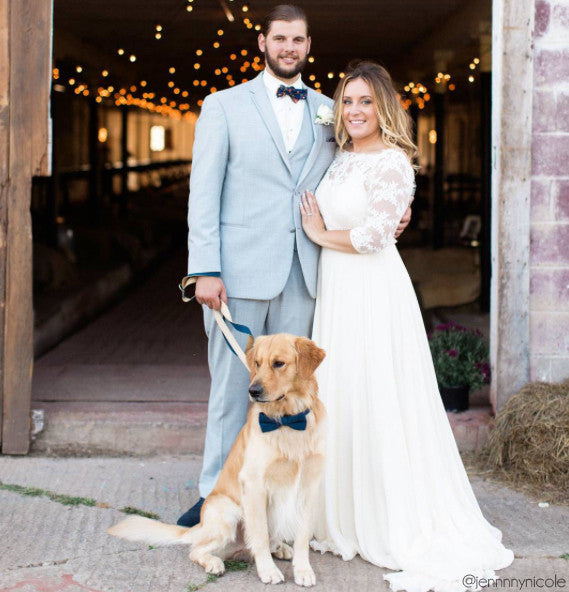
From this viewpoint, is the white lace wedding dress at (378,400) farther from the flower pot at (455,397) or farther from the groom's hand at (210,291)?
the flower pot at (455,397)

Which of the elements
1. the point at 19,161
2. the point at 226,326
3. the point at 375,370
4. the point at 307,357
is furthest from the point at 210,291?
the point at 19,161

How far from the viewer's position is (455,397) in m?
4.85

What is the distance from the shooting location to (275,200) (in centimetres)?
360

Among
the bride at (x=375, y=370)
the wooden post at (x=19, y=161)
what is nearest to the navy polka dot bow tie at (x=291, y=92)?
the bride at (x=375, y=370)

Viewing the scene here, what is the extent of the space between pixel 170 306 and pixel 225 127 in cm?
592

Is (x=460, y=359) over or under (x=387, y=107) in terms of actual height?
under

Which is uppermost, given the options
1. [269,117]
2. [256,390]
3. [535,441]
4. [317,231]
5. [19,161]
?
[269,117]

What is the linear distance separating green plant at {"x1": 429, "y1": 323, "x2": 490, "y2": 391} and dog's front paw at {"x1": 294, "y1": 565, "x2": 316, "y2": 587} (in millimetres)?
1916

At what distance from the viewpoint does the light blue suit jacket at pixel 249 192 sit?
3545mm

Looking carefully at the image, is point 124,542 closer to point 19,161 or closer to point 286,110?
point 286,110

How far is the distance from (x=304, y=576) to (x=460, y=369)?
200 centimetres

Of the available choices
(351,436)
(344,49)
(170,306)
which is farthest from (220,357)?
(344,49)

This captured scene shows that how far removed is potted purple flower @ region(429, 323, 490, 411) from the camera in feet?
15.9

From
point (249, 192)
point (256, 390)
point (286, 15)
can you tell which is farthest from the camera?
point (249, 192)
